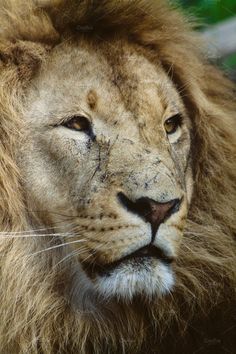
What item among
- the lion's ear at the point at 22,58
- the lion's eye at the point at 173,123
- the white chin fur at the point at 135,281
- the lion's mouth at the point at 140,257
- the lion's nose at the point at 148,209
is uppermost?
the lion's ear at the point at 22,58

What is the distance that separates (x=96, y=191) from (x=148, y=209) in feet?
0.69

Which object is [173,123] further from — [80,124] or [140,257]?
[140,257]

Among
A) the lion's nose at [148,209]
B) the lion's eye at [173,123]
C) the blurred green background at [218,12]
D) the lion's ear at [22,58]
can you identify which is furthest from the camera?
the blurred green background at [218,12]

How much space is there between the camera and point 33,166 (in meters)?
3.01

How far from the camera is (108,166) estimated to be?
293 centimetres

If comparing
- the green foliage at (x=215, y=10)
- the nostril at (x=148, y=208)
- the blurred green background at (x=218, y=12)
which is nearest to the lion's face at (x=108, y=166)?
the nostril at (x=148, y=208)

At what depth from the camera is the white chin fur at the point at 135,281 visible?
9.27 ft

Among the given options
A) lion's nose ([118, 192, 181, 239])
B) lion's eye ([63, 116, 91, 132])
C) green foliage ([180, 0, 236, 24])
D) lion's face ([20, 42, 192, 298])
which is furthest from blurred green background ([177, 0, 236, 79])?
lion's nose ([118, 192, 181, 239])

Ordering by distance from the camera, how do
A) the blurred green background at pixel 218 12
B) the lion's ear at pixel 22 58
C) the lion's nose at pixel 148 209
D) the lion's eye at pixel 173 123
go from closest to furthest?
1. the lion's nose at pixel 148 209
2. the lion's ear at pixel 22 58
3. the lion's eye at pixel 173 123
4. the blurred green background at pixel 218 12

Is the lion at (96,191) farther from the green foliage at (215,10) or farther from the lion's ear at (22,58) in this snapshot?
the green foliage at (215,10)

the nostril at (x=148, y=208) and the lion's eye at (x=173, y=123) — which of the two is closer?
the nostril at (x=148, y=208)

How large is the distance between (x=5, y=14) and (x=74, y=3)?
10.2 inches

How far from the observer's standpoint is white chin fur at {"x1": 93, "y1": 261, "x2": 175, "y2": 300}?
283cm

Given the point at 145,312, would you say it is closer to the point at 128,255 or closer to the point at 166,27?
the point at 128,255
